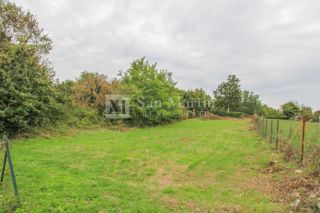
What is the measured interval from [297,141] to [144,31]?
11092 millimetres

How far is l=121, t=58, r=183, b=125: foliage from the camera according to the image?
678 inches

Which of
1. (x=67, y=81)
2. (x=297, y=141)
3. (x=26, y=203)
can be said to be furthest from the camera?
(x=67, y=81)

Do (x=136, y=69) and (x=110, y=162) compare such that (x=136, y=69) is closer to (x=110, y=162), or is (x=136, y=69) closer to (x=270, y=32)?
(x=270, y=32)

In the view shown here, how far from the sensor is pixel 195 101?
1244 inches

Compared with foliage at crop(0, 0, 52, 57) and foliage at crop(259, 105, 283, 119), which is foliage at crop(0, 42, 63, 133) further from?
foliage at crop(259, 105, 283, 119)

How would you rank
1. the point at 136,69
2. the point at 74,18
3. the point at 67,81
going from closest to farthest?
the point at 74,18, the point at 67,81, the point at 136,69

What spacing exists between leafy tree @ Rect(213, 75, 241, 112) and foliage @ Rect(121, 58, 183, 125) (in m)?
22.7

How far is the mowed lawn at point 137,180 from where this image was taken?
3.61 m

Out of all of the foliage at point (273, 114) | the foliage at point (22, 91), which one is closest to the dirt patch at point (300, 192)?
the foliage at point (22, 91)

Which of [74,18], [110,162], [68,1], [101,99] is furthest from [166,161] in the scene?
[101,99]

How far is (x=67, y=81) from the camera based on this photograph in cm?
1630

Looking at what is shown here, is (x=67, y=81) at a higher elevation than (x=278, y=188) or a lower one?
higher

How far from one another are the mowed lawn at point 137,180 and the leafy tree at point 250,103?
32.2 metres
